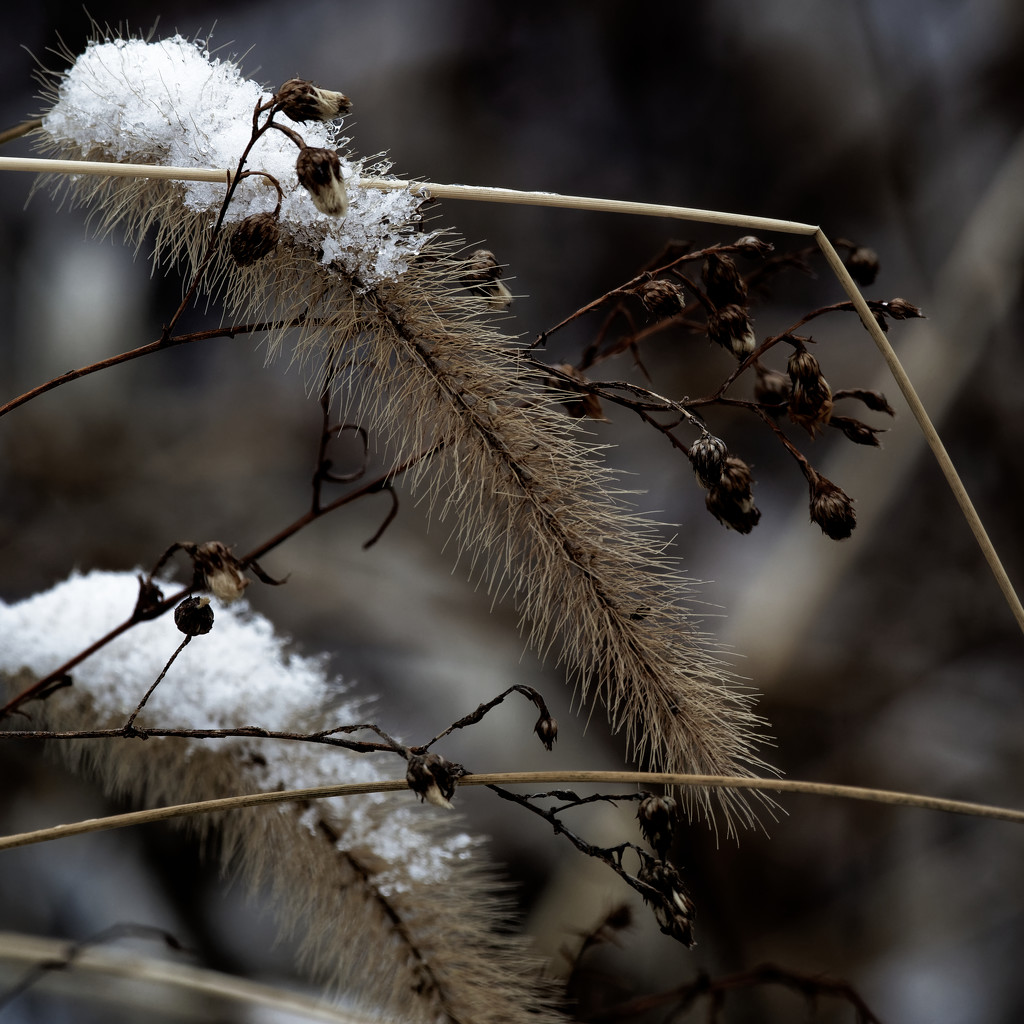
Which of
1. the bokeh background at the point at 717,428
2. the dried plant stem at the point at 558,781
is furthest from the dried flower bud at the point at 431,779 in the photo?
the bokeh background at the point at 717,428

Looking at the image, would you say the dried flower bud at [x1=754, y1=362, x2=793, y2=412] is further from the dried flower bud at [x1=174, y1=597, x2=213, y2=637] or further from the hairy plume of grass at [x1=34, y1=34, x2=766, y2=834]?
the dried flower bud at [x1=174, y1=597, x2=213, y2=637]

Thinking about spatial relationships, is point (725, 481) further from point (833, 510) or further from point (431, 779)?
point (431, 779)

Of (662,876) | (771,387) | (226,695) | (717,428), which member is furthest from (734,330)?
(717,428)

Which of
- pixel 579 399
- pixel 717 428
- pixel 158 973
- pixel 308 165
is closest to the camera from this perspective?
pixel 308 165

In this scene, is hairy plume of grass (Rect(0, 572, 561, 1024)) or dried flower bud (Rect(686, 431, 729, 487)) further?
hairy plume of grass (Rect(0, 572, 561, 1024))

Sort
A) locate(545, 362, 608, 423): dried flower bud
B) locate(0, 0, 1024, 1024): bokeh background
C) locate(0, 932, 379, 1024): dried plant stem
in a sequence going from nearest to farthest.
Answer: locate(545, 362, 608, 423): dried flower bud, locate(0, 932, 379, 1024): dried plant stem, locate(0, 0, 1024, 1024): bokeh background

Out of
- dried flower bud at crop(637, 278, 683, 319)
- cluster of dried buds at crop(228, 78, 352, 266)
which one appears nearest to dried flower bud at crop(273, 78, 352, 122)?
cluster of dried buds at crop(228, 78, 352, 266)

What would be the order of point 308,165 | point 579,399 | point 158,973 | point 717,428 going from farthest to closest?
point 717,428 → point 158,973 → point 579,399 → point 308,165
